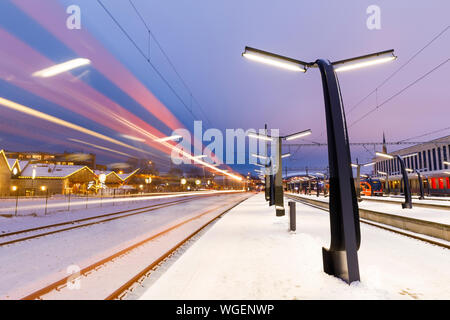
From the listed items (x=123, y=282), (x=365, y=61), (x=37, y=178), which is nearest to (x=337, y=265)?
(x=123, y=282)

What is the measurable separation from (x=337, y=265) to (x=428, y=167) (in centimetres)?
7765

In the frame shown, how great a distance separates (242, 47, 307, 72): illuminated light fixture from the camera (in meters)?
5.64

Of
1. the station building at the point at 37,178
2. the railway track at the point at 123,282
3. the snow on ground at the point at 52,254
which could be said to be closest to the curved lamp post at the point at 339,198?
the railway track at the point at 123,282

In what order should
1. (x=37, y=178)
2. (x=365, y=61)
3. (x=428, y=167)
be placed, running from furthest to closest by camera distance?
(x=428, y=167), (x=37, y=178), (x=365, y=61)

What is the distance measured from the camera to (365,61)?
5641 mm

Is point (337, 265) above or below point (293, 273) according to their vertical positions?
above

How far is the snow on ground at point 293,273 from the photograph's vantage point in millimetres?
4102

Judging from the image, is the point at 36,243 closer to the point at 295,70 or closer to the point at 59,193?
the point at 295,70

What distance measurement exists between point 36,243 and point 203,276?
693 cm

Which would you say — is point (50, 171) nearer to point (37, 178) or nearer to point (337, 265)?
point (37, 178)

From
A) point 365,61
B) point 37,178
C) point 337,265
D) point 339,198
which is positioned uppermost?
point 365,61

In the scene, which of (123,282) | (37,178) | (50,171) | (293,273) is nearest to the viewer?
(123,282)

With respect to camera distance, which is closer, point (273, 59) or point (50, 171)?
point (273, 59)
